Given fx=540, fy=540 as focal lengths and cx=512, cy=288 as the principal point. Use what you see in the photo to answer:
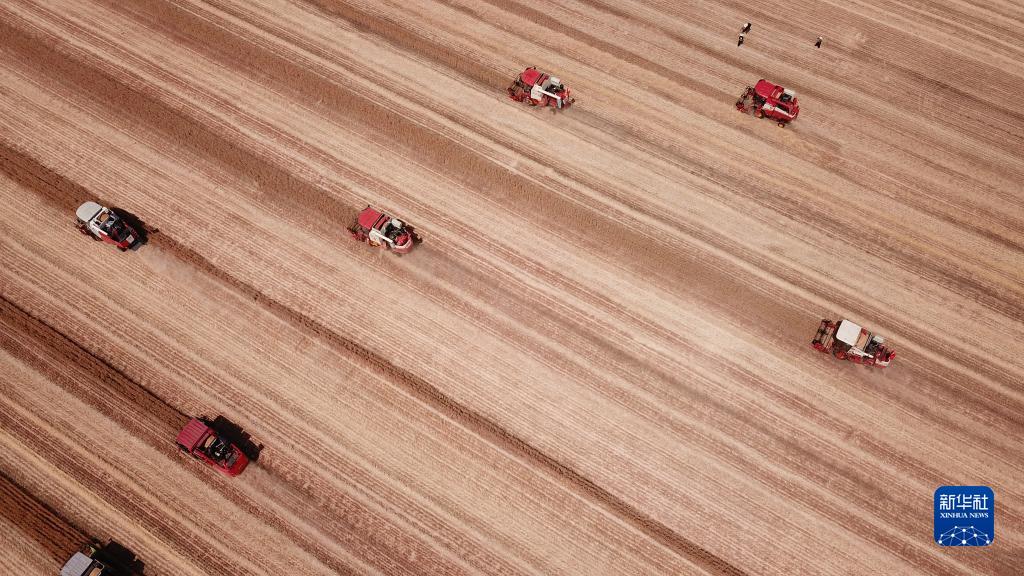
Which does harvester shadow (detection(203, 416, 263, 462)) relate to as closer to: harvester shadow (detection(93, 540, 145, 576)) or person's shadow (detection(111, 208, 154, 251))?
harvester shadow (detection(93, 540, 145, 576))

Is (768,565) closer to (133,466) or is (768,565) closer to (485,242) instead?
(485,242)

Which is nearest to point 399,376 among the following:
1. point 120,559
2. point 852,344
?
point 120,559

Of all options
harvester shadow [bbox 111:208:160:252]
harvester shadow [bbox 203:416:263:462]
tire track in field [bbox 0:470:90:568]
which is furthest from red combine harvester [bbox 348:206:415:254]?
tire track in field [bbox 0:470:90:568]

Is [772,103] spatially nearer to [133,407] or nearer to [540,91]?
[540,91]

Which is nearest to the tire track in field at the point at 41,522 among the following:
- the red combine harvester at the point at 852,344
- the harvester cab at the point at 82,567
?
the harvester cab at the point at 82,567

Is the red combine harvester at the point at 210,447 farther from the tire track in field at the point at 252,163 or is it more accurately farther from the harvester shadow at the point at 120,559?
the tire track in field at the point at 252,163

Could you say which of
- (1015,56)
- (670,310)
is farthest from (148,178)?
(1015,56)

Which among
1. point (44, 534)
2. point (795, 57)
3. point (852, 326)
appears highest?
point (795, 57)
